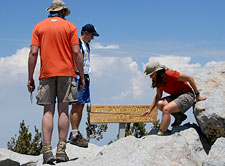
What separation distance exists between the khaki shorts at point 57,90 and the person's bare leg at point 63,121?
12 centimetres

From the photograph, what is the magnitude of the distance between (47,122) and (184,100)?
8.53 feet

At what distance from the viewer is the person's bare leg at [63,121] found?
606cm

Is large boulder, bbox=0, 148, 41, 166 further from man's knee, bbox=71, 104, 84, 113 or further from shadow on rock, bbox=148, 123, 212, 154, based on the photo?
shadow on rock, bbox=148, 123, 212, 154

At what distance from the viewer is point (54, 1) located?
6.48 meters

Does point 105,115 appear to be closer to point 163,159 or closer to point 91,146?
point 91,146

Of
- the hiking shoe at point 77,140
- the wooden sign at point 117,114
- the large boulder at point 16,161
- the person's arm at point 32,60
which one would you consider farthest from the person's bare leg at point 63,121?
the wooden sign at point 117,114

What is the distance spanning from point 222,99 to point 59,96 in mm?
3161

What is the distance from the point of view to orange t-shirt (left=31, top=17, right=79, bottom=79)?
5980 mm

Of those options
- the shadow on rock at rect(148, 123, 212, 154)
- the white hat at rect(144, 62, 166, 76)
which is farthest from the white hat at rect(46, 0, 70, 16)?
the shadow on rock at rect(148, 123, 212, 154)

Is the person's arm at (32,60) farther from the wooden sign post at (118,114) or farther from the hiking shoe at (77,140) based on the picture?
the wooden sign post at (118,114)

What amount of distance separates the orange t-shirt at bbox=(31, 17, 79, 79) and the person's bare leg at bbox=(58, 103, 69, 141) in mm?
561

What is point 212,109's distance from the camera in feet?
22.0

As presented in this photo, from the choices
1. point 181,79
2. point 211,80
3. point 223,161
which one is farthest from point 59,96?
point 211,80

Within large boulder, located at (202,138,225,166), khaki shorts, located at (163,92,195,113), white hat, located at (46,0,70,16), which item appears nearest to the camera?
large boulder, located at (202,138,225,166)
